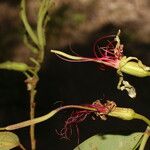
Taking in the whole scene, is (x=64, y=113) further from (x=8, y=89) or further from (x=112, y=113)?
(x=112, y=113)

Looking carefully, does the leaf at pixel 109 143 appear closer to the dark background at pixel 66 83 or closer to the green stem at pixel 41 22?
the green stem at pixel 41 22

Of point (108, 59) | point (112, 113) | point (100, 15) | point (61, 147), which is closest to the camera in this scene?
point (112, 113)

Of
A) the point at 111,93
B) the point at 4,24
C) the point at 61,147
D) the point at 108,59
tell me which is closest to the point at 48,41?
the point at 4,24

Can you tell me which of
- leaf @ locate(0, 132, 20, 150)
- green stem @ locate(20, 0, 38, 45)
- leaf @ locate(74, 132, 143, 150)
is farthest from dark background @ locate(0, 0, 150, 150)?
green stem @ locate(20, 0, 38, 45)

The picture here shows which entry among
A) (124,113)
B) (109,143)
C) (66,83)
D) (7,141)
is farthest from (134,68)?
(66,83)

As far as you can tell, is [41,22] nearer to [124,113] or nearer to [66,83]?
[124,113]

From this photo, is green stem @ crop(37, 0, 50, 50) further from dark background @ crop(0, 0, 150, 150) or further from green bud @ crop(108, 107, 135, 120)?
dark background @ crop(0, 0, 150, 150)
